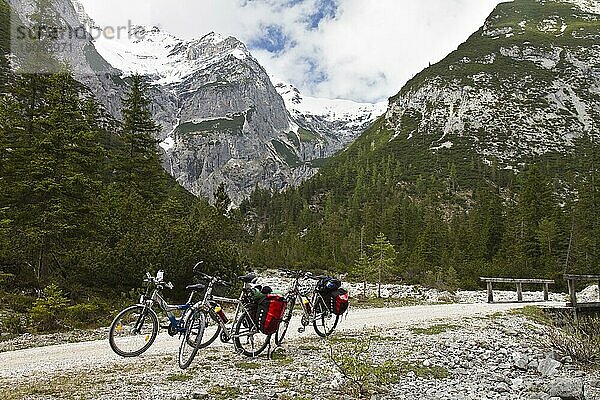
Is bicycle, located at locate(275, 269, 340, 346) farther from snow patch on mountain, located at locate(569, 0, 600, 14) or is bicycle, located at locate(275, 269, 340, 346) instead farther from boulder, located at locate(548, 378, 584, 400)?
snow patch on mountain, located at locate(569, 0, 600, 14)

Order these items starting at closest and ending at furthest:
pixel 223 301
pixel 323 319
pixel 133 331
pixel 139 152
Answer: pixel 133 331 → pixel 223 301 → pixel 323 319 → pixel 139 152

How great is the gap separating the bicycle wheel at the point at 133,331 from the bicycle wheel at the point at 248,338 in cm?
160

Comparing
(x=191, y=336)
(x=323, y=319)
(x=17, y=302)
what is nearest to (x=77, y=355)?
(x=191, y=336)

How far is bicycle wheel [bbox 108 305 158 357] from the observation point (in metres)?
9.26

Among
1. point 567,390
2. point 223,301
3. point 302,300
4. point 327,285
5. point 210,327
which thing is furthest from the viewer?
point 327,285

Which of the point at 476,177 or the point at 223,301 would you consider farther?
the point at 476,177

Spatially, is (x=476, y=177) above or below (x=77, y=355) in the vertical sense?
above

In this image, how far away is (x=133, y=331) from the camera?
9328 millimetres

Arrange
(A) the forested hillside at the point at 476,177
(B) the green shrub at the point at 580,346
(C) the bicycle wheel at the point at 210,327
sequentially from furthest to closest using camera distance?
(A) the forested hillside at the point at 476,177
(B) the green shrub at the point at 580,346
(C) the bicycle wheel at the point at 210,327

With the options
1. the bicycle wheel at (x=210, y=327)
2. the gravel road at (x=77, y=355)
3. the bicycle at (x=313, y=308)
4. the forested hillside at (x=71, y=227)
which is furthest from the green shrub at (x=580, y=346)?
the forested hillside at (x=71, y=227)

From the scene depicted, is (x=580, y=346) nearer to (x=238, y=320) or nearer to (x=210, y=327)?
(x=238, y=320)

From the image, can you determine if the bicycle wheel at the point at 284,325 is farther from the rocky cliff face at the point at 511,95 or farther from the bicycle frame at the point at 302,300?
the rocky cliff face at the point at 511,95

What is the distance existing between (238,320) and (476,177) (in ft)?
350

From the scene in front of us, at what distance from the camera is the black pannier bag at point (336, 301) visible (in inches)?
469
